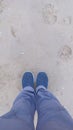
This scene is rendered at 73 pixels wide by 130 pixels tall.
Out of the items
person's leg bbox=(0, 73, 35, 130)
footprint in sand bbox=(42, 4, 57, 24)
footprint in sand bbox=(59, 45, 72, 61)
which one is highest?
footprint in sand bbox=(42, 4, 57, 24)

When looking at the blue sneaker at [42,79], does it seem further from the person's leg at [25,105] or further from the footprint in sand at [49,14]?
the footprint in sand at [49,14]

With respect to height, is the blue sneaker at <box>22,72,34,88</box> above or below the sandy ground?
below

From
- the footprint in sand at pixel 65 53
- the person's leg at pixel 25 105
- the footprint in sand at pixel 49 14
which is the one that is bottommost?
the person's leg at pixel 25 105

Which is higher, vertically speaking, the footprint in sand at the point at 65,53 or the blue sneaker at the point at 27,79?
the footprint in sand at the point at 65,53

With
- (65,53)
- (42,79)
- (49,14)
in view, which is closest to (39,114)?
(42,79)

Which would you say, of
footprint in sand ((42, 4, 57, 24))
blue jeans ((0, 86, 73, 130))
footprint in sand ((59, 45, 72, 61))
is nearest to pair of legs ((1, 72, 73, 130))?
blue jeans ((0, 86, 73, 130))

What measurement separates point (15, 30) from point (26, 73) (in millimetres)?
252

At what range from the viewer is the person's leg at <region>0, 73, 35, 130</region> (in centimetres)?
114

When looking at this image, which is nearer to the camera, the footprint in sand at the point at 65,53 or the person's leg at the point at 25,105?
the person's leg at the point at 25,105

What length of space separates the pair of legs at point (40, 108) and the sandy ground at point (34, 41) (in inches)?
3.0

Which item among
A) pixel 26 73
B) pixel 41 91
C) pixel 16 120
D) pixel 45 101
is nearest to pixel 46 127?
pixel 16 120

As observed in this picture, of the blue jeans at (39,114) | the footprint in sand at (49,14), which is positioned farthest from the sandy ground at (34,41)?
the blue jeans at (39,114)

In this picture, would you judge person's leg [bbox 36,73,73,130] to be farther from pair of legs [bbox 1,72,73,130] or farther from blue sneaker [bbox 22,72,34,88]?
blue sneaker [bbox 22,72,34,88]

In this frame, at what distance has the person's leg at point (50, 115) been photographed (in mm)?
1070
